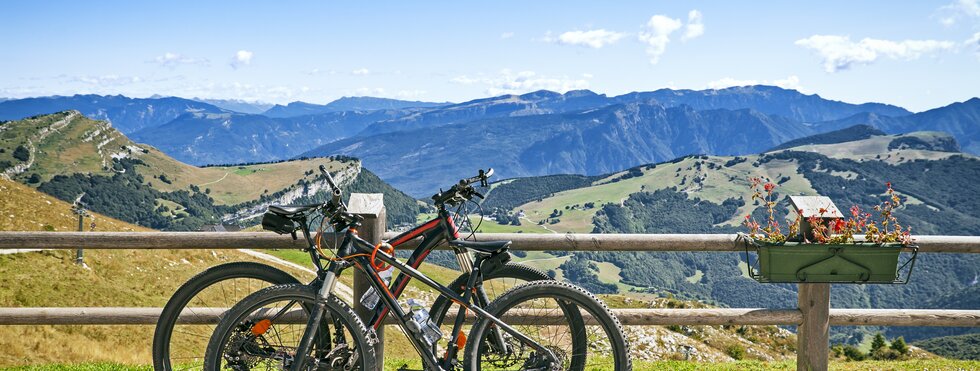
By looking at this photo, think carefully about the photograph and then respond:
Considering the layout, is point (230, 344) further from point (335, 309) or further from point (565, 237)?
point (565, 237)

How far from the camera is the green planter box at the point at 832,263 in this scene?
591cm

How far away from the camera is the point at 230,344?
5031 millimetres

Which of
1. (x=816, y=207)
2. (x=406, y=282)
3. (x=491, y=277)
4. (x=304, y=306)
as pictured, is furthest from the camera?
(x=816, y=207)

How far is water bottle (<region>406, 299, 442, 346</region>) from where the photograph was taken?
4.97m

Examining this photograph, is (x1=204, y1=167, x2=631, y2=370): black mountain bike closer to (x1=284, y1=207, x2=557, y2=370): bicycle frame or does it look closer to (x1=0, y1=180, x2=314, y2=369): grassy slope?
(x1=284, y1=207, x2=557, y2=370): bicycle frame

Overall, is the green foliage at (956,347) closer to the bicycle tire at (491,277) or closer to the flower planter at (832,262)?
the flower planter at (832,262)

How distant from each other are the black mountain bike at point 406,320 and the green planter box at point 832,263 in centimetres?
177

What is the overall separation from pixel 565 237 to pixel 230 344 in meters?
2.75

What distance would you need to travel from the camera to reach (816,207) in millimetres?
6258

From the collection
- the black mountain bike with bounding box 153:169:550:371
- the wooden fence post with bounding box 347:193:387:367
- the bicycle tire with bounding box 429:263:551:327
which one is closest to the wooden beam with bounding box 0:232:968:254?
the wooden fence post with bounding box 347:193:387:367

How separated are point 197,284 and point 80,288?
60.7ft

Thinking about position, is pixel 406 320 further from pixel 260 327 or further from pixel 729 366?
pixel 729 366

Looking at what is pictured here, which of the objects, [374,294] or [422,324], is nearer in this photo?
[422,324]


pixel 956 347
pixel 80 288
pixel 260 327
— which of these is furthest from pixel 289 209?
pixel 956 347
